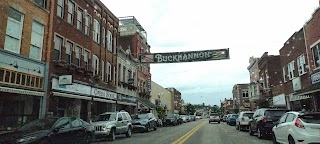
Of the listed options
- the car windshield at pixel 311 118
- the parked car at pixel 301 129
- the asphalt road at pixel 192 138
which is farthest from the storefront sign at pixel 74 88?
the car windshield at pixel 311 118

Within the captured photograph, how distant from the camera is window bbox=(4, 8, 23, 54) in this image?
49.9 feet

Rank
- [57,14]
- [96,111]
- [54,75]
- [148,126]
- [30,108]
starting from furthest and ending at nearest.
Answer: [96,111], [148,126], [57,14], [54,75], [30,108]

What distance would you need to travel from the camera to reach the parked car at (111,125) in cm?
1570

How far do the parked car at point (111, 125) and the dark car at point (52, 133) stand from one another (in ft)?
8.36

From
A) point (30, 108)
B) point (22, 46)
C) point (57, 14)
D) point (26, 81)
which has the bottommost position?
point (30, 108)

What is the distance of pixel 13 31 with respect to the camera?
15.6m

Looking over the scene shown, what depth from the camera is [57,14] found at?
20.0m

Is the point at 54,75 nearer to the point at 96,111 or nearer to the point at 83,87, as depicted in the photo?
the point at 83,87

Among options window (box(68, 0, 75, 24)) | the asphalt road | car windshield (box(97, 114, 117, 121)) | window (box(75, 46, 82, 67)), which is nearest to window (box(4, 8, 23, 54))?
window (box(68, 0, 75, 24))

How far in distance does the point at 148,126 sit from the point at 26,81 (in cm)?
1117

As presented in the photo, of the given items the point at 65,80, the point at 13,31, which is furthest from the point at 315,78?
the point at 13,31

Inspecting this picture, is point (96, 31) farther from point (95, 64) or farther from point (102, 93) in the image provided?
point (102, 93)

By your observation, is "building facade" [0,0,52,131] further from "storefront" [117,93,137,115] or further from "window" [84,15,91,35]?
"storefront" [117,93,137,115]

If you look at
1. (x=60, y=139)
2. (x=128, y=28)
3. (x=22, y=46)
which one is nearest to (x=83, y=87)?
(x=22, y=46)
